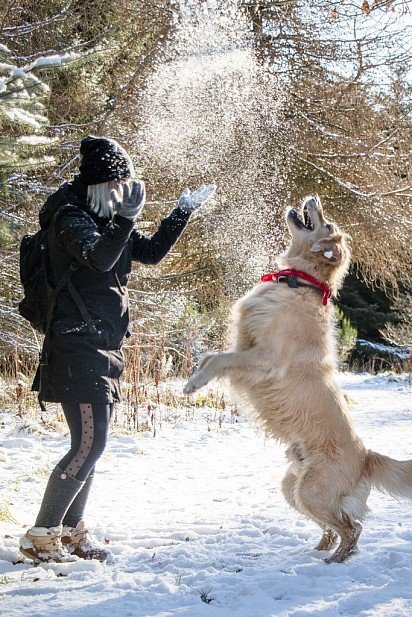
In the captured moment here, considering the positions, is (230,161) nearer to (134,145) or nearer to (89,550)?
→ (134,145)

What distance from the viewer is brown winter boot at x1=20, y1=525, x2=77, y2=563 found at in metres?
2.96

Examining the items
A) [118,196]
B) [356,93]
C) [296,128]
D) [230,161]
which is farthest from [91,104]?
[118,196]

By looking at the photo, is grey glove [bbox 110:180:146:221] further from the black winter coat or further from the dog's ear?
the dog's ear

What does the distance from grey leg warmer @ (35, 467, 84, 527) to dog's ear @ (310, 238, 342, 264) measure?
6.31ft

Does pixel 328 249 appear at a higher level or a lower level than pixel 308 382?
higher

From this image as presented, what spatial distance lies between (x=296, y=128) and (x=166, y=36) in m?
2.50

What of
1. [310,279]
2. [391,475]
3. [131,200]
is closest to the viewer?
[131,200]

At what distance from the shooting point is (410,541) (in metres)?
3.40

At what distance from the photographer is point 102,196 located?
3.13 m

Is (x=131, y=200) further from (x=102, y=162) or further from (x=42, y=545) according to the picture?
(x=42, y=545)

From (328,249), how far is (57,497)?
206 cm

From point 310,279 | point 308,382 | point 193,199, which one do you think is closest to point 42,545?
point 308,382

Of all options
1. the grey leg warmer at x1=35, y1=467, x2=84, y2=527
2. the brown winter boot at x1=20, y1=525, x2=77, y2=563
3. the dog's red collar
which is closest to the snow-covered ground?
the brown winter boot at x1=20, y1=525, x2=77, y2=563

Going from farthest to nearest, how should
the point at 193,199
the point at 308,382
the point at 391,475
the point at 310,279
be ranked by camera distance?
1. the point at 310,279
2. the point at 193,199
3. the point at 308,382
4. the point at 391,475
